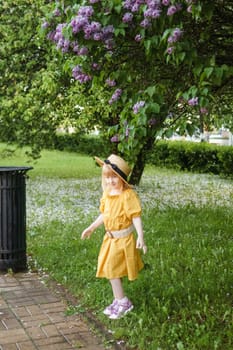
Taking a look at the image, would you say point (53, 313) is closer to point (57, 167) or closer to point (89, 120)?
point (89, 120)

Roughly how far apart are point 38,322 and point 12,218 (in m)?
1.80

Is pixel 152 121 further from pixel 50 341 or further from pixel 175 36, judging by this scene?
pixel 50 341

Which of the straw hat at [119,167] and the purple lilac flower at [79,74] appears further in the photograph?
the straw hat at [119,167]

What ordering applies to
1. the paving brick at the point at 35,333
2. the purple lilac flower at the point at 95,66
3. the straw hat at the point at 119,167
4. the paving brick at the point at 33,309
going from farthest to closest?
the paving brick at the point at 33,309, the straw hat at the point at 119,167, the paving brick at the point at 35,333, the purple lilac flower at the point at 95,66

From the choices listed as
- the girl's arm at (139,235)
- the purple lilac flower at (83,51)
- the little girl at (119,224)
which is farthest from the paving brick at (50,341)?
the purple lilac flower at (83,51)

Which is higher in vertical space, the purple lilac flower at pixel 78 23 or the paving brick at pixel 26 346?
the purple lilac flower at pixel 78 23

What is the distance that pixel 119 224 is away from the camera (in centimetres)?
457

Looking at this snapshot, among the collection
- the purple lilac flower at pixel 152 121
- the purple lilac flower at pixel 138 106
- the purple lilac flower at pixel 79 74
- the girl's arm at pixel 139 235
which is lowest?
the girl's arm at pixel 139 235

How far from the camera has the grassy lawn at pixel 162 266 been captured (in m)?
4.29

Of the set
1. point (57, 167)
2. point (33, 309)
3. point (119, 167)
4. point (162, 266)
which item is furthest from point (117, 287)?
point (57, 167)

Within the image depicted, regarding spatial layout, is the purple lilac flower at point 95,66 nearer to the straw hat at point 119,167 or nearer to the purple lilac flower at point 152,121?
the purple lilac flower at point 152,121

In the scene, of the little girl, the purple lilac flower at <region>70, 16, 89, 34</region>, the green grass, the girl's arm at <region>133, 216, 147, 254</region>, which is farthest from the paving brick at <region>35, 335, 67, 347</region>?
the green grass

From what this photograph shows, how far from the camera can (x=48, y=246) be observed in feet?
24.2

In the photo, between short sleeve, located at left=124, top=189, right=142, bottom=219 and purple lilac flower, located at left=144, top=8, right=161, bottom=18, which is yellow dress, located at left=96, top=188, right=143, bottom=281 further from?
purple lilac flower, located at left=144, top=8, right=161, bottom=18
